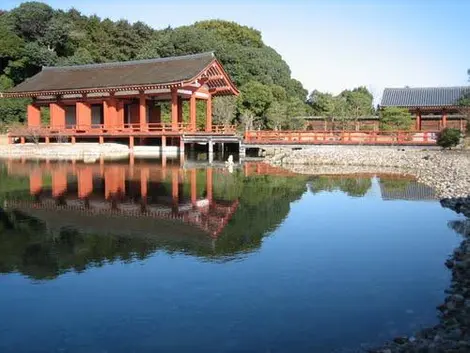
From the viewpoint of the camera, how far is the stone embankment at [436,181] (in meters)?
4.79

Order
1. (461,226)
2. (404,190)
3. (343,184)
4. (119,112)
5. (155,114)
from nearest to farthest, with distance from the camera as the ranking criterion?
(461,226) → (404,190) → (343,184) → (119,112) → (155,114)

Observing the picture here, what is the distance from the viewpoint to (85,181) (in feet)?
57.0

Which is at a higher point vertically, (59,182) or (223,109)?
(223,109)

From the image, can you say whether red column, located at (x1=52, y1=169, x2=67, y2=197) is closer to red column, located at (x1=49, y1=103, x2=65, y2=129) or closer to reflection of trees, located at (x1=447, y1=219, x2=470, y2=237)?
reflection of trees, located at (x1=447, y1=219, x2=470, y2=237)

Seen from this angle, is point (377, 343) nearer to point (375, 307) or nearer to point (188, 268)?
point (375, 307)

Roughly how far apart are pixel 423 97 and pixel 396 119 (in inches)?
138

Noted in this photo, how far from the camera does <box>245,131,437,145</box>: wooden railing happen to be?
25.7 metres

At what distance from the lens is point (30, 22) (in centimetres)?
4512

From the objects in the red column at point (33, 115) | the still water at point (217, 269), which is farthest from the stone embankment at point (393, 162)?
→ the red column at point (33, 115)

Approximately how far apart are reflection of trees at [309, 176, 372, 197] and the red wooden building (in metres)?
11.9

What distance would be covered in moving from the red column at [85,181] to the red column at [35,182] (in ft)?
4.12

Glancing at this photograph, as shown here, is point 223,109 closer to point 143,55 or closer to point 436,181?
point 143,55

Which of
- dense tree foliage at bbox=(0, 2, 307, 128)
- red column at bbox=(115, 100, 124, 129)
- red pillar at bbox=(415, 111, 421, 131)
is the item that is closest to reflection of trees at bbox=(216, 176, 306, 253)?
red column at bbox=(115, 100, 124, 129)

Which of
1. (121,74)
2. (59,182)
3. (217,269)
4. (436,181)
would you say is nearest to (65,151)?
(121,74)
